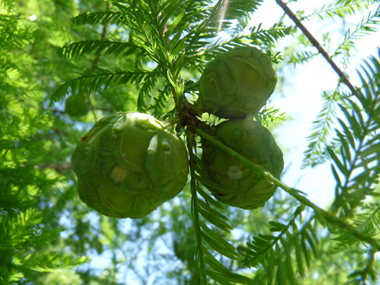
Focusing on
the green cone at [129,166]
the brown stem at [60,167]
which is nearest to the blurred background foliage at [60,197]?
the brown stem at [60,167]

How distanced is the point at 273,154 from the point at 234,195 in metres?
0.18

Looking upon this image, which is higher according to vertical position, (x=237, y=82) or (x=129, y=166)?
(x=237, y=82)

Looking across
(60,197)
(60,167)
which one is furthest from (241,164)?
(60,167)

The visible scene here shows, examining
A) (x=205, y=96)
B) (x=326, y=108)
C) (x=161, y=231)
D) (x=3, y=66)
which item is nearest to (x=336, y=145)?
(x=326, y=108)

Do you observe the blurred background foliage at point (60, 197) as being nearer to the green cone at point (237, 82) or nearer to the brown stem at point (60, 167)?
the brown stem at point (60, 167)

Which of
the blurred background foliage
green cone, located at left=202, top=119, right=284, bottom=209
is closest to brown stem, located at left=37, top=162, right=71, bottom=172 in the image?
the blurred background foliage

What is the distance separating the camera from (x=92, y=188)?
34.1 inches

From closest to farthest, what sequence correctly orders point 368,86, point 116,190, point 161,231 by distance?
point 368,86 → point 116,190 → point 161,231

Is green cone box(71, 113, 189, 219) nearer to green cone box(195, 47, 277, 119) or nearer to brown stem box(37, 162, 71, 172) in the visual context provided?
green cone box(195, 47, 277, 119)

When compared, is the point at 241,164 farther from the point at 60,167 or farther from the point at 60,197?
the point at 60,167

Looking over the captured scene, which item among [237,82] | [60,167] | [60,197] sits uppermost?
[60,167]

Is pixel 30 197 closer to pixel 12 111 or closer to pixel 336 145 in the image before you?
pixel 12 111

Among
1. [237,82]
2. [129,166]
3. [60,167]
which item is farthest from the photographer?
[60,167]

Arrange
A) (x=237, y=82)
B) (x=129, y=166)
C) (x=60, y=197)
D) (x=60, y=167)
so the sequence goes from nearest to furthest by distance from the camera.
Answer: (x=129, y=166) → (x=237, y=82) → (x=60, y=197) → (x=60, y=167)
